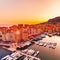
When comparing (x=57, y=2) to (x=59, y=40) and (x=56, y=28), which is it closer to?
(x=56, y=28)

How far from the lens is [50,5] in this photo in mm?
2410

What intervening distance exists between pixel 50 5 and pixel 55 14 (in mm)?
216

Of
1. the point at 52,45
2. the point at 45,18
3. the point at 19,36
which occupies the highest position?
the point at 45,18

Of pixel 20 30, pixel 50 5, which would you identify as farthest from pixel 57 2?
pixel 20 30

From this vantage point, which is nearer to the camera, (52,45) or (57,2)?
(52,45)

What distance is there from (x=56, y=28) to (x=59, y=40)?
258mm

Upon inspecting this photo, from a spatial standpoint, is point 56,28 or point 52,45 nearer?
point 52,45

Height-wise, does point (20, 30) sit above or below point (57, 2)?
below

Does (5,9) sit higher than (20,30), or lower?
higher

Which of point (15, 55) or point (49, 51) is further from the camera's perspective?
point (49, 51)

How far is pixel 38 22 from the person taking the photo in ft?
7.73

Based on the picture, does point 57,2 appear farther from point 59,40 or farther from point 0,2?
point 0,2

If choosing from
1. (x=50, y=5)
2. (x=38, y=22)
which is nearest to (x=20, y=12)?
(x=38, y=22)

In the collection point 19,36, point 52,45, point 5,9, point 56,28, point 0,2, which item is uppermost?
point 0,2
